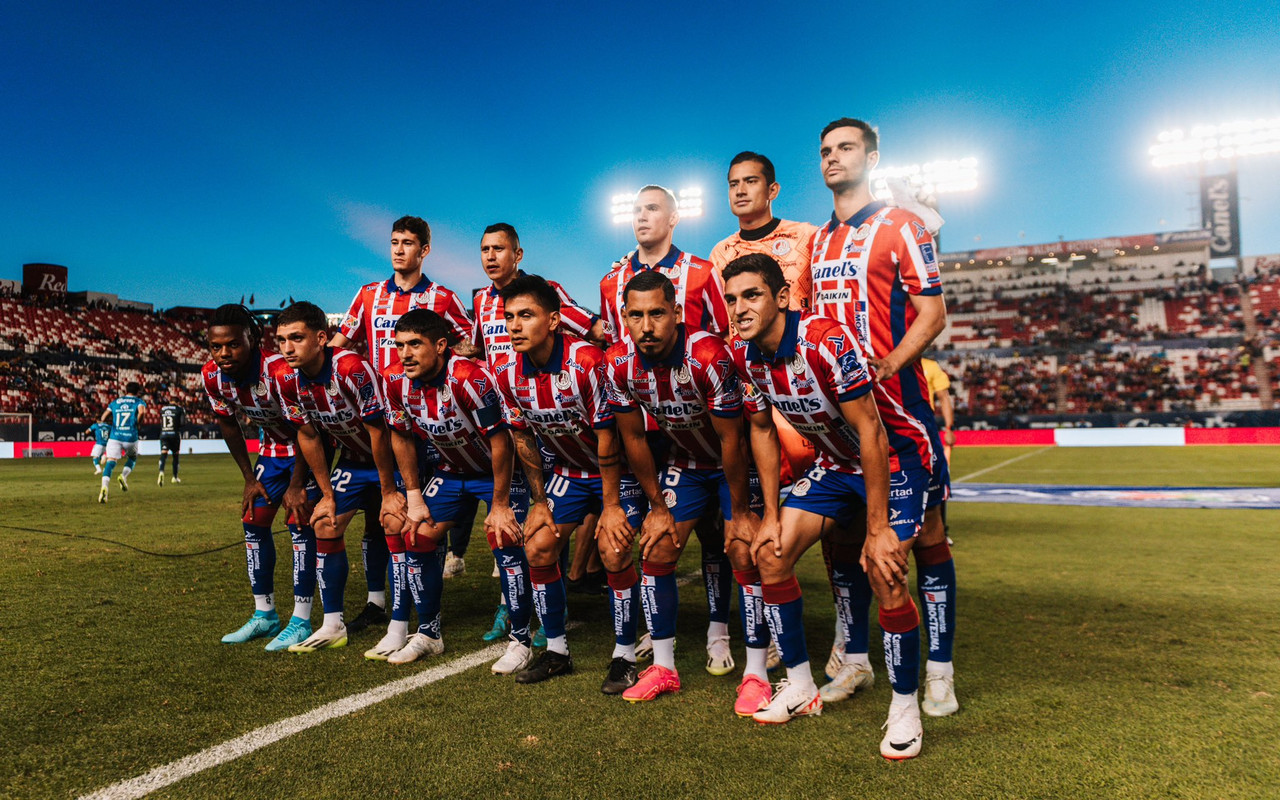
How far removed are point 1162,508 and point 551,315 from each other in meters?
10.9

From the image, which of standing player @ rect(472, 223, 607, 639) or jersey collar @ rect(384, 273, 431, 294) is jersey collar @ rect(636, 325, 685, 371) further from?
jersey collar @ rect(384, 273, 431, 294)

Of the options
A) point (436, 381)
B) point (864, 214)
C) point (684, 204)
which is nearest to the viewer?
point (864, 214)

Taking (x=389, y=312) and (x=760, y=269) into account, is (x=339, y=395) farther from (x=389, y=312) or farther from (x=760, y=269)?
(x=760, y=269)

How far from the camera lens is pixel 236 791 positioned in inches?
107

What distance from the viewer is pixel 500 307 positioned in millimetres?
5062

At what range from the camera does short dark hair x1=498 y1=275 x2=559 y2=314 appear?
13.0ft

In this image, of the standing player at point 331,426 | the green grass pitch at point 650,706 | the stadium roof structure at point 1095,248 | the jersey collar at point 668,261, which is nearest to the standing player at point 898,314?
the green grass pitch at point 650,706

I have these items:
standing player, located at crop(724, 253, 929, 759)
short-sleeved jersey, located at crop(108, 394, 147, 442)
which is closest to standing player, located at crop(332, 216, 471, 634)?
standing player, located at crop(724, 253, 929, 759)

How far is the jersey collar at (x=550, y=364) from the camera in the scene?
4.06 m

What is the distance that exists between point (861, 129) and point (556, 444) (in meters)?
2.24

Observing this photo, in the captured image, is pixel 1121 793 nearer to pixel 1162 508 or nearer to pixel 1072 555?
pixel 1072 555

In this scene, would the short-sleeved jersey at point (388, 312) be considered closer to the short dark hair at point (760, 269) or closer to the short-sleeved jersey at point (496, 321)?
the short-sleeved jersey at point (496, 321)

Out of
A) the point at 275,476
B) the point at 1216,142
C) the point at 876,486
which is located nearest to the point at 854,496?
the point at 876,486

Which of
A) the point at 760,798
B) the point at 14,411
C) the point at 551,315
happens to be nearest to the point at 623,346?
the point at 551,315
